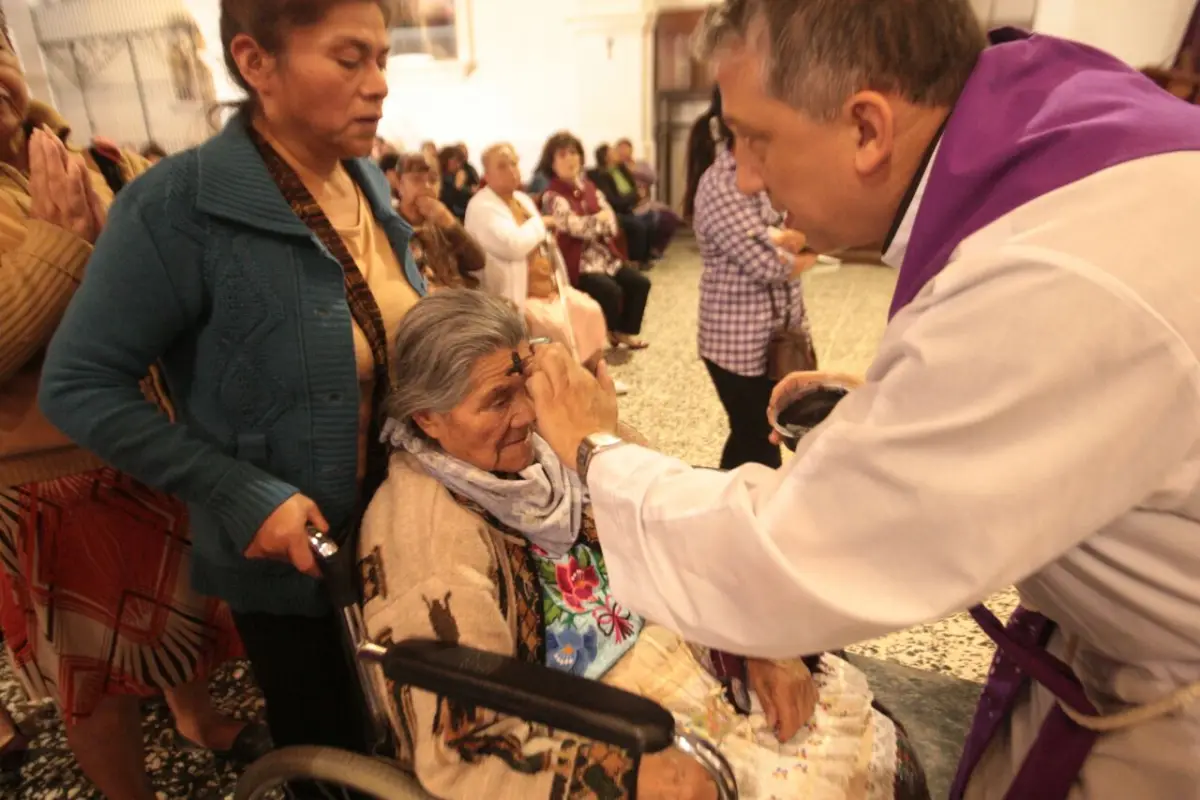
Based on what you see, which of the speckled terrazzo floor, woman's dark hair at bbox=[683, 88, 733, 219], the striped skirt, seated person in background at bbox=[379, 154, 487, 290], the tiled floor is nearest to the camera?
the striped skirt

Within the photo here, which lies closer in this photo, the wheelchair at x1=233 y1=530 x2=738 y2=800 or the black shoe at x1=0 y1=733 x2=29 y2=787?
the wheelchair at x1=233 y1=530 x2=738 y2=800

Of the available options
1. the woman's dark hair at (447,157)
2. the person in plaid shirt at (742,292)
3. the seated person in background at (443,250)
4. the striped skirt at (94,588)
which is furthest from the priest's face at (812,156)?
the woman's dark hair at (447,157)

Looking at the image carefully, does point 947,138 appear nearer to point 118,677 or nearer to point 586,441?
point 586,441

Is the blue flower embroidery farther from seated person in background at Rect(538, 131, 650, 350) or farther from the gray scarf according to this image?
seated person in background at Rect(538, 131, 650, 350)

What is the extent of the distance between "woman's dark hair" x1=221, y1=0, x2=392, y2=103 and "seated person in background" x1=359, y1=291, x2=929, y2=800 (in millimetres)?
460

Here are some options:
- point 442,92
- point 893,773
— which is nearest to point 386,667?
point 893,773

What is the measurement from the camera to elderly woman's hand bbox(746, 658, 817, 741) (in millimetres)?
1242

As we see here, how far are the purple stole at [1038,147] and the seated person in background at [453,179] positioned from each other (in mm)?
5952

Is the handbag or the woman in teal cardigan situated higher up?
the woman in teal cardigan

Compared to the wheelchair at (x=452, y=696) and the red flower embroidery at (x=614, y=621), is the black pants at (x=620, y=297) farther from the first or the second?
the wheelchair at (x=452, y=696)

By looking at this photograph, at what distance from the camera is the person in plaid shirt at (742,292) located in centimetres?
246

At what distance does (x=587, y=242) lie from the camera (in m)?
5.46

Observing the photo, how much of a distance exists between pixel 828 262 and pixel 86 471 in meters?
7.46

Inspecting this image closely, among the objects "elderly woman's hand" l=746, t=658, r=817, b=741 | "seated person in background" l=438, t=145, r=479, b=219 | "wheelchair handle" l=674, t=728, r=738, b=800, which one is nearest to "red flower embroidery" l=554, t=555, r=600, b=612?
"elderly woman's hand" l=746, t=658, r=817, b=741
